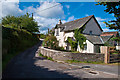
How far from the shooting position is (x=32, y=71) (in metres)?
4.41

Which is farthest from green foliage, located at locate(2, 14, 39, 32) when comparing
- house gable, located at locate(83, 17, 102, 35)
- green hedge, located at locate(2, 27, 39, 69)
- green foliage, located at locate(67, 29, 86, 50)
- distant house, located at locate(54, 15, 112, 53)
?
house gable, located at locate(83, 17, 102, 35)

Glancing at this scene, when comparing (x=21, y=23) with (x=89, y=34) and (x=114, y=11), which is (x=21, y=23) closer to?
(x=114, y=11)

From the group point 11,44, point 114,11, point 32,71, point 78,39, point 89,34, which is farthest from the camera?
point 89,34

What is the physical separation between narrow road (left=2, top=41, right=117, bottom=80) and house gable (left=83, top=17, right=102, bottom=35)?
11.6 metres

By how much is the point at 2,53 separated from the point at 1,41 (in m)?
0.09

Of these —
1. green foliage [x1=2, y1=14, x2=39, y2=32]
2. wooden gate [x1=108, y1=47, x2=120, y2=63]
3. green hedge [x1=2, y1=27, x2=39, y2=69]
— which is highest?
green foliage [x1=2, y1=14, x2=39, y2=32]

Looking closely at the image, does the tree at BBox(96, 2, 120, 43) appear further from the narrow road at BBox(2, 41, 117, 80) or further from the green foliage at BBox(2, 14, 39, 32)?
the green foliage at BBox(2, 14, 39, 32)

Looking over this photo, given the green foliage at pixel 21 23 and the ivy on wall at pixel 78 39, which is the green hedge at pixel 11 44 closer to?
the green foliage at pixel 21 23

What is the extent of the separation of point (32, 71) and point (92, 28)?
51.5 feet

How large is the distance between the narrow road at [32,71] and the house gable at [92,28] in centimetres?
1157

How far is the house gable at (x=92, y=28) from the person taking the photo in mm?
16383

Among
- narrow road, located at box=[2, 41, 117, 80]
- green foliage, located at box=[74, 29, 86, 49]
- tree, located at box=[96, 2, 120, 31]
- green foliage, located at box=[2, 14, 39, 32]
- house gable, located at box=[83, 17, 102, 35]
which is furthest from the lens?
house gable, located at box=[83, 17, 102, 35]

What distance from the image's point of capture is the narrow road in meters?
0.84

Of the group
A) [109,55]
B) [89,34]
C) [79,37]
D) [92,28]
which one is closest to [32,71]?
[109,55]
